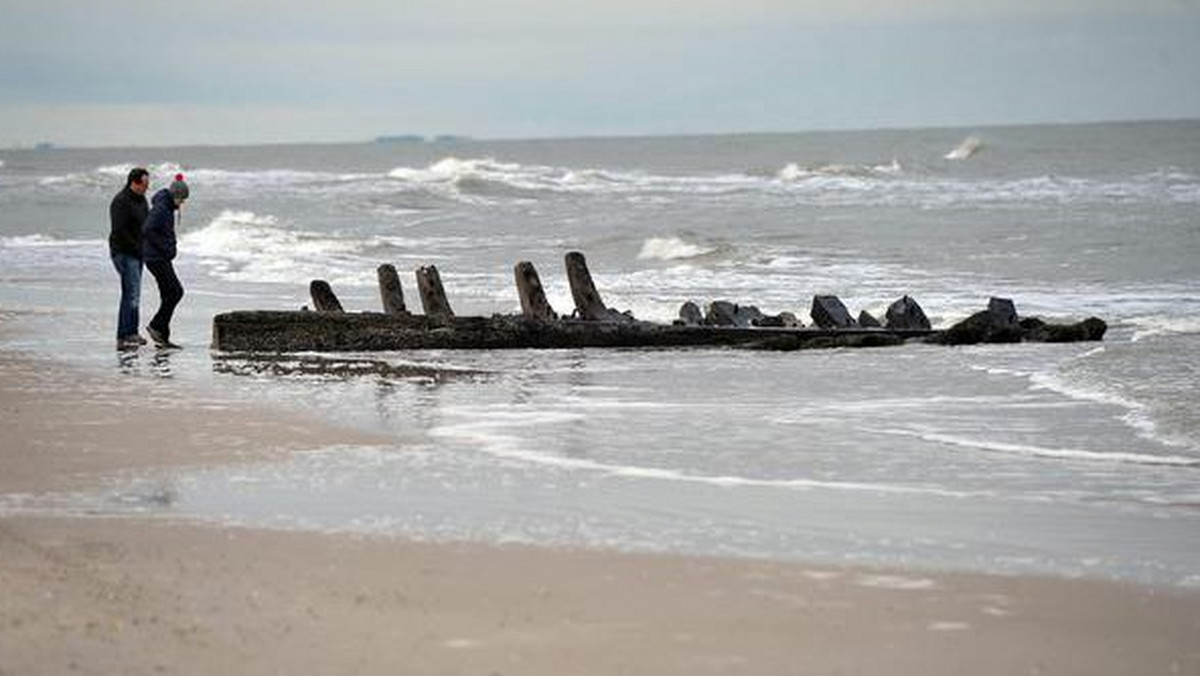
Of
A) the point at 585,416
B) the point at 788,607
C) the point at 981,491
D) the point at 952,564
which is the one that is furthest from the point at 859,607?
the point at 585,416

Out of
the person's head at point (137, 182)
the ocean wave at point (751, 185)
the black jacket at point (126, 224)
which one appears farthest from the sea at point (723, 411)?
the ocean wave at point (751, 185)

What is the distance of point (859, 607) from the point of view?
20.6 ft

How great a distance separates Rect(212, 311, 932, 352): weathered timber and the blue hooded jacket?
91 centimetres

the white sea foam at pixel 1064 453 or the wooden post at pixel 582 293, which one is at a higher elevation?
the wooden post at pixel 582 293

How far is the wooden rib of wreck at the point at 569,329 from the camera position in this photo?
14.7 meters

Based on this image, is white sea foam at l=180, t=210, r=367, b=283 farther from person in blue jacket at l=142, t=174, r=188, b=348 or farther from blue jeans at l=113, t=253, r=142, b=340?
blue jeans at l=113, t=253, r=142, b=340

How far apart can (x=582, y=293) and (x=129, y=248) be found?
3.65 m

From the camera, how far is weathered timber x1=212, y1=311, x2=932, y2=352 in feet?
48.2

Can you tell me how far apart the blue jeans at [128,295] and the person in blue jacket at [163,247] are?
0.14 meters

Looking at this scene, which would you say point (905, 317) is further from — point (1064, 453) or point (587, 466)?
point (587, 466)

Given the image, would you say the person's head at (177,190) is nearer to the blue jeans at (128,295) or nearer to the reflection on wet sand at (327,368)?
the blue jeans at (128,295)

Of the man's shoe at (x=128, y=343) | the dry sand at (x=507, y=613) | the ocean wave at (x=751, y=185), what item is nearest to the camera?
the dry sand at (x=507, y=613)

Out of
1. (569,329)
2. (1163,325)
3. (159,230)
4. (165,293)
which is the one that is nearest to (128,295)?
(165,293)

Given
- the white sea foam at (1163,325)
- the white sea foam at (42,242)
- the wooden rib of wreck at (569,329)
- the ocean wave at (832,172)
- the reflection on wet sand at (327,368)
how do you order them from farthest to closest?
the ocean wave at (832,172), the white sea foam at (42,242), the white sea foam at (1163,325), the wooden rib of wreck at (569,329), the reflection on wet sand at (327,368)
